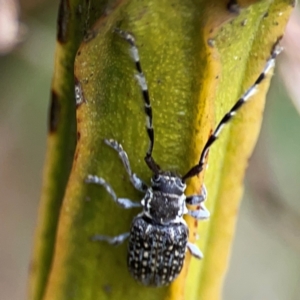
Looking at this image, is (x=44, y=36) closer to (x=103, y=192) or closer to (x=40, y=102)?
(x=40, y=102)

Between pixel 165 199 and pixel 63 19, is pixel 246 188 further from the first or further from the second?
pixel 63 19

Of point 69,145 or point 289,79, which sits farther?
point 289,79

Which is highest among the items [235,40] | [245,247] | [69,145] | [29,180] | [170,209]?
[235,40]

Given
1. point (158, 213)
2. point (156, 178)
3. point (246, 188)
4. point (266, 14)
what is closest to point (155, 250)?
point (158, 213)

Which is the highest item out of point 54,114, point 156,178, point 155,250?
point 54,114

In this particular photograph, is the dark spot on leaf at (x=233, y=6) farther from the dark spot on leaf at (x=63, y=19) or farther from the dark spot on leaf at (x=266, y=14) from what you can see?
the dark spot on leaf at (x=63, y=19)

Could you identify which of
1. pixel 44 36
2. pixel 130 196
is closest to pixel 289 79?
pixel 130 196

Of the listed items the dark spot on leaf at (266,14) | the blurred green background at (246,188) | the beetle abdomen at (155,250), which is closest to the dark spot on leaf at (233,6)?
the dark spot on leaf at (266,14)
